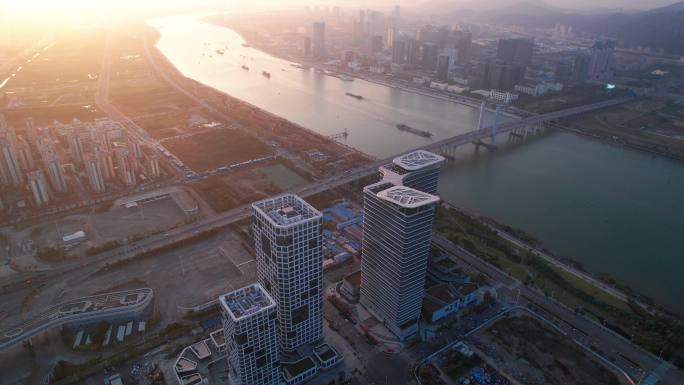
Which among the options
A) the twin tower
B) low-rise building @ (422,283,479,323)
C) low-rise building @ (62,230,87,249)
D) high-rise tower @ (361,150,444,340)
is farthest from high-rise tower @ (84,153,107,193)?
low-rise building @ (422,283,479,323)

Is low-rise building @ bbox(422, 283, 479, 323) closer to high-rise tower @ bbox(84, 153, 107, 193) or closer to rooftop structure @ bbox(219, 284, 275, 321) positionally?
rooftop structure @ bbox(219, 284, 275, 321)

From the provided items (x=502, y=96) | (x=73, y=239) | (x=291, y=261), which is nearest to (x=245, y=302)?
(x=291, y=261)

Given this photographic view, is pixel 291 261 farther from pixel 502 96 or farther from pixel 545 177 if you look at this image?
pixel 502 96

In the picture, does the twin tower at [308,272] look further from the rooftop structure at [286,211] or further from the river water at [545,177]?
the river water at [545,177]

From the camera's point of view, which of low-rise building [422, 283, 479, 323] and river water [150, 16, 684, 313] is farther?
river water [150, 16, 684, 313]

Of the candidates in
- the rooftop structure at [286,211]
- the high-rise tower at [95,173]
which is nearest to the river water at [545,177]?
the rooftop structure at [286,211]
